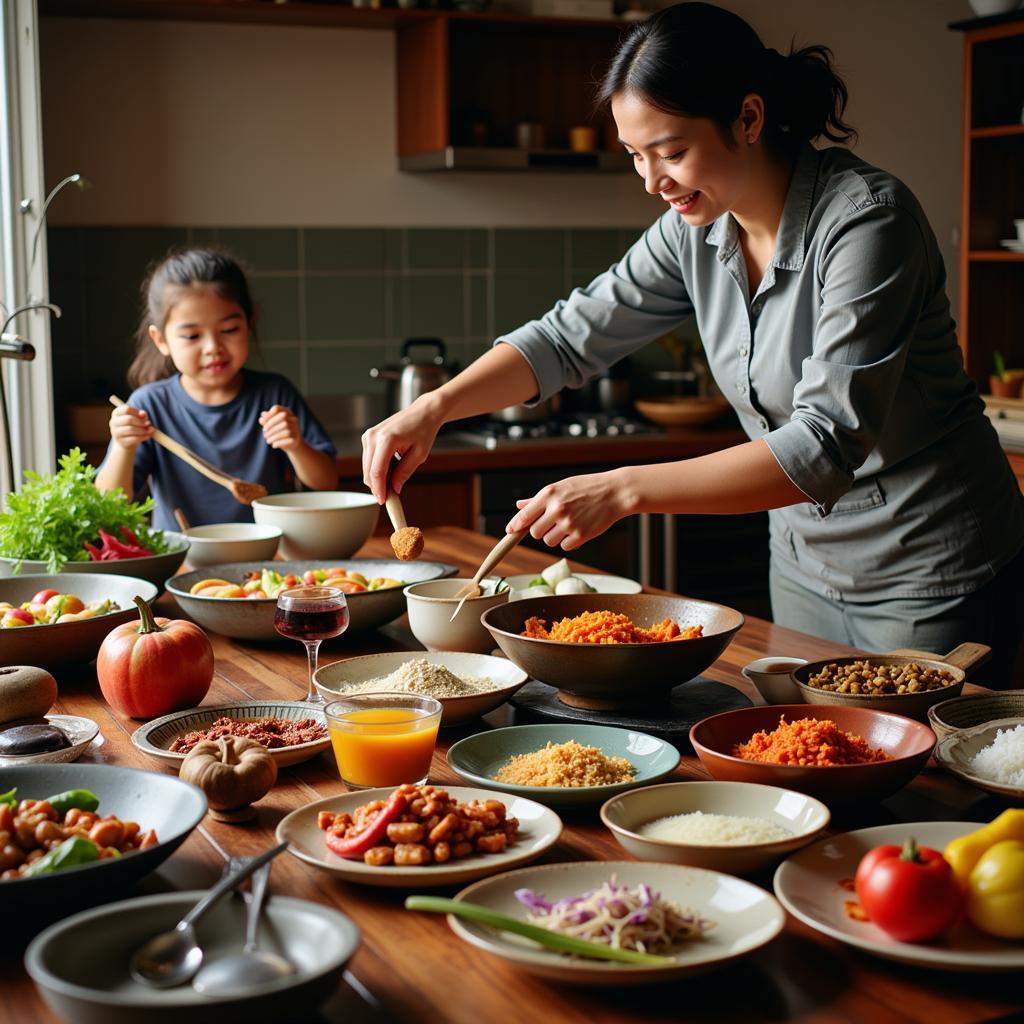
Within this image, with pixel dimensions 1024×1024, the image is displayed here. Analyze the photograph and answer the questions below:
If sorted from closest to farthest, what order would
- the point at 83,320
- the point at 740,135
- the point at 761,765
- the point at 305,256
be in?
the point at 761,765 < the point at 740,135 < the point at 83,320 < the point at 305,256

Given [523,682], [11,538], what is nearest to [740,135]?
[523,682]

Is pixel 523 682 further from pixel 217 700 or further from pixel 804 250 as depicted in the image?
pixel 804 250

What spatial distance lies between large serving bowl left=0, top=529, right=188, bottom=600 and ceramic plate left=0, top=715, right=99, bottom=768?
0.62 m

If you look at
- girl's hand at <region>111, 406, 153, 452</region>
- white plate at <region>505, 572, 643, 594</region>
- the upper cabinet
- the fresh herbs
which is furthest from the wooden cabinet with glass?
the fresh herbs

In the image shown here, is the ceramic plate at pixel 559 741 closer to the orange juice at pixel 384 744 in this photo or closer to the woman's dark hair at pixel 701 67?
the orange juice at pixel 384 744

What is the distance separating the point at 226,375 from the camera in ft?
10.5

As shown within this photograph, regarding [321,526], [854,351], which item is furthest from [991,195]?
[854,351]

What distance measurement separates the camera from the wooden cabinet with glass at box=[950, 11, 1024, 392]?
467 centimetres

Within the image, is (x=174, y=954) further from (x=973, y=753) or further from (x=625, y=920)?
(x=973, y=753)

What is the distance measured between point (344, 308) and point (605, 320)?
2.53 meters

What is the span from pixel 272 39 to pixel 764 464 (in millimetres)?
3390

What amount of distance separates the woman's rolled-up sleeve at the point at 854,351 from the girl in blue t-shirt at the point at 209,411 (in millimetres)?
1516

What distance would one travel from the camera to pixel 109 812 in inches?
51.4

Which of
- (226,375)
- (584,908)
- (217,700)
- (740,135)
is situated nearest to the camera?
(584,908)
